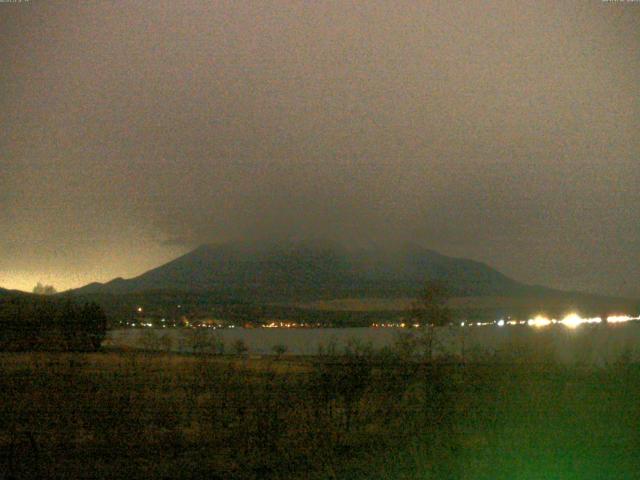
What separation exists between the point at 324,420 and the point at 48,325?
45.3ft

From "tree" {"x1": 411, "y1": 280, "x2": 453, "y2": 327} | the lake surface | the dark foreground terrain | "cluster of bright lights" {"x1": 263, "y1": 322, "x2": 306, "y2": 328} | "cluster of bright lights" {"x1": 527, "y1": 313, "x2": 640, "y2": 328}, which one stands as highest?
"tree" {"x1": 411, "y1": 280, "x2": 453, "y2": 327}

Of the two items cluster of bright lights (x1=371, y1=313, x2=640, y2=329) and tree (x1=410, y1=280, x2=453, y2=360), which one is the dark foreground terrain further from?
cluster of bright lights (x1=371, y1=313, x2=640, y2=329)

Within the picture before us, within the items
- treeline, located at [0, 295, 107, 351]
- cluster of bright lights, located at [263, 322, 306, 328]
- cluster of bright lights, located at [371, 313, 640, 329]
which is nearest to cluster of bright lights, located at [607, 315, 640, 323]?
cluster of bright lights, located at [371, 313, 640, 329]

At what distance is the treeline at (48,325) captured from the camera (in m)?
20.9

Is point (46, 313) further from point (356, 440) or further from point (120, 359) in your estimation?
point (356, 440)

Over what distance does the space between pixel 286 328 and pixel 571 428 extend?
18.6m

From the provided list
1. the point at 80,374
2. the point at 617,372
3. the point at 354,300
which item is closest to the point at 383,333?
the point at 617,372

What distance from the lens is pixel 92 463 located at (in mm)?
10070

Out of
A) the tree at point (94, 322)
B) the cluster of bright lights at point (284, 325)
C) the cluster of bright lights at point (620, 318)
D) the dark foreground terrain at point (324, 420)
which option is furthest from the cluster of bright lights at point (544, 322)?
the tree at point (94, 322)

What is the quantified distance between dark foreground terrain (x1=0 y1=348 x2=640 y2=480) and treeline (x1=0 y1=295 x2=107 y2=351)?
3736 millimetres

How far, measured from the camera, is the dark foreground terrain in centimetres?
984

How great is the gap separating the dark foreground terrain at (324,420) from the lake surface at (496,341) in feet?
3.25

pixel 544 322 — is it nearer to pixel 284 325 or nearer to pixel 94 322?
pixel 284 325

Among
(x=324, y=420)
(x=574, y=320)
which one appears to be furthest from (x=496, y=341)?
(x=574, y=320)
